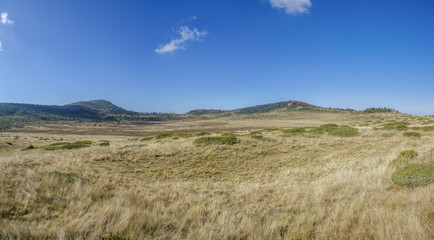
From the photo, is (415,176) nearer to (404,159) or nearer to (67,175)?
(404,159)

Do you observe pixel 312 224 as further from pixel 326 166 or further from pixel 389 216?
pixel 326 166

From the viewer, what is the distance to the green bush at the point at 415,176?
19.4 ft

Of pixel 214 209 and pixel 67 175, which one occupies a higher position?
pixel 67 175

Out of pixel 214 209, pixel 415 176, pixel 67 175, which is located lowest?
pixel 214 209

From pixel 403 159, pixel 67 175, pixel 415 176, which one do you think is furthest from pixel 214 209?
pixel 403 159

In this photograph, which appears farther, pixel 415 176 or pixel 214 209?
pixel 415 176

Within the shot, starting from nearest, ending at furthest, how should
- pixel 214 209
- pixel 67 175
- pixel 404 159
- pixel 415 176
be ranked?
pixel 214 209, pixel 415 176, pixel 67 175, pixel 404 159

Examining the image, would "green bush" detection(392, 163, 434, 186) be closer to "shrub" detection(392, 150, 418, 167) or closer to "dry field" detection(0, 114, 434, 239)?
"dry field" detection(0, 114, 434, 239)

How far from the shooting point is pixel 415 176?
6.24 meters

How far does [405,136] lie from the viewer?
19172mm

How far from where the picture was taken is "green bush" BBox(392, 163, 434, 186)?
5.91 m

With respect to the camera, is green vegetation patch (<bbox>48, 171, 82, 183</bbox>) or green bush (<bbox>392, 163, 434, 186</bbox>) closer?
green bush (<bbox>392, 163, 434, 186</bbox>)

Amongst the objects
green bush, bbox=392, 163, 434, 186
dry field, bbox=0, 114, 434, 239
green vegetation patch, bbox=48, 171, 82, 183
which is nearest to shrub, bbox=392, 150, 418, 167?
dry field, bbox=0, 114, 434, 239

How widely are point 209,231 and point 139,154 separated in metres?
11.3
